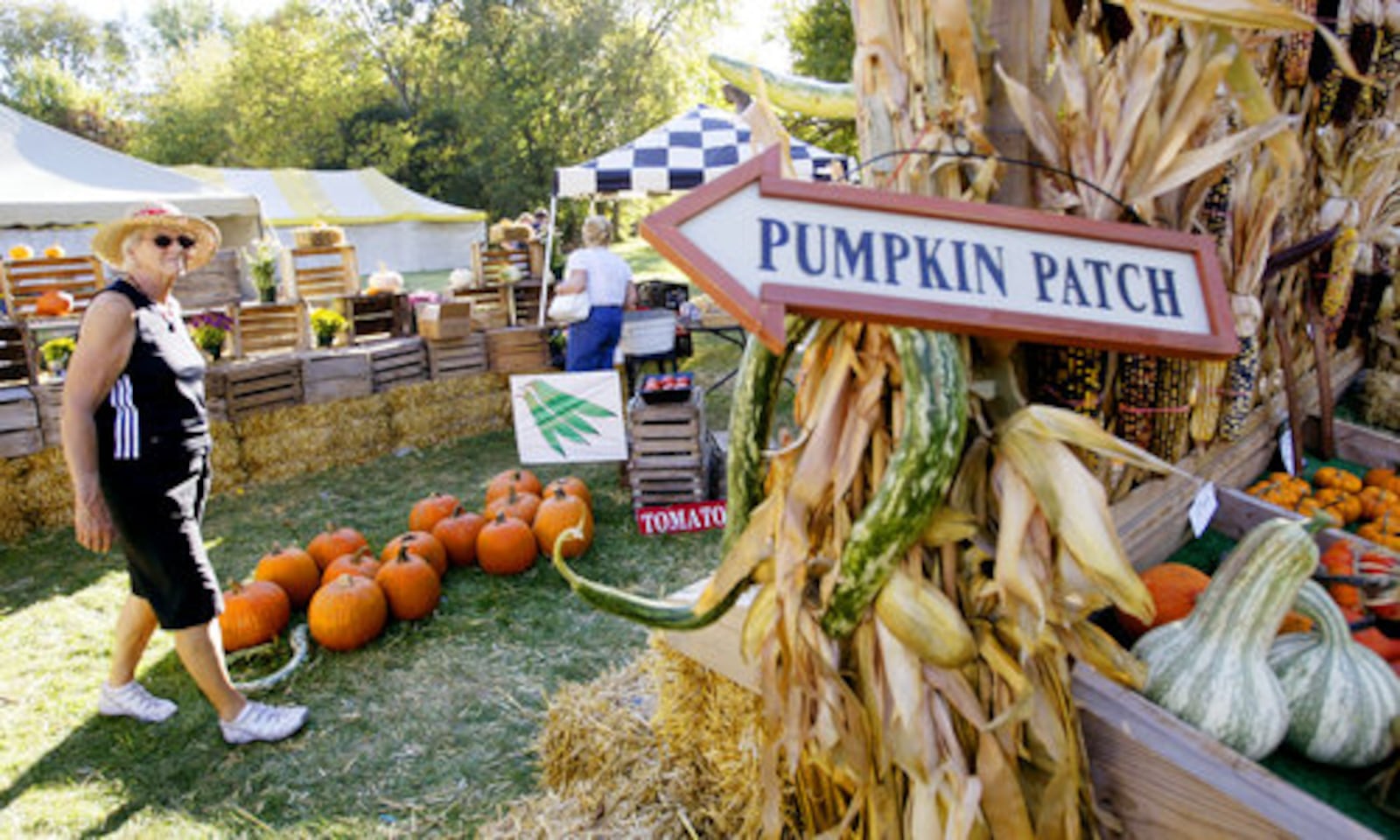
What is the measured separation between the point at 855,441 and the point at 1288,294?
2.94 meters

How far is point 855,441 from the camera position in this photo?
1.20 m

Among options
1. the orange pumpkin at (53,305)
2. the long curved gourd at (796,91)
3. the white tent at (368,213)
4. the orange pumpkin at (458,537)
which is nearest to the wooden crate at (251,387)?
the orange pumpkin at (53,305)

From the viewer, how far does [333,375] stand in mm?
6953

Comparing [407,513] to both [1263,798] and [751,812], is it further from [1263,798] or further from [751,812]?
[1263,798]

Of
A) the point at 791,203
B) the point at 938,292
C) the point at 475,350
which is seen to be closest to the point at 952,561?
the point at 938,292

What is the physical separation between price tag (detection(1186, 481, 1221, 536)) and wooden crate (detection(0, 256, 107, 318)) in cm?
830

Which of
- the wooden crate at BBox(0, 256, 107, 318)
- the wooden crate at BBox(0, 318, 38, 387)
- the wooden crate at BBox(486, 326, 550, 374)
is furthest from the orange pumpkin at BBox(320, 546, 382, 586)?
the wooden crate at BBox(0, 256, 107, 318)

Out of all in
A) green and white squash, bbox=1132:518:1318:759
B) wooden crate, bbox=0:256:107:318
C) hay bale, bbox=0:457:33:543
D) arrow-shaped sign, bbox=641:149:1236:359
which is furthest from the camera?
wooden crate, bbox=0:256:107:318

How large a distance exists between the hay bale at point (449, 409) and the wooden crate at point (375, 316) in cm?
70

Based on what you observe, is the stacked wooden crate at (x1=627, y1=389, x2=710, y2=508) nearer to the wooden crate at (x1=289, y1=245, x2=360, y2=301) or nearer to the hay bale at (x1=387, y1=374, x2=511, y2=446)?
the hay bale at (x1=387, y1=374, x2=511, y2=446)

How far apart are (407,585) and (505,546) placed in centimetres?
63

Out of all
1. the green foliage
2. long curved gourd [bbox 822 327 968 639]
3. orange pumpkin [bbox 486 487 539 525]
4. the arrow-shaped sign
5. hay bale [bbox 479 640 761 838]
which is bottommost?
orange pumpkin [bbox 486 487 539 525]

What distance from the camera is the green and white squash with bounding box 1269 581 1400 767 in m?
1.33

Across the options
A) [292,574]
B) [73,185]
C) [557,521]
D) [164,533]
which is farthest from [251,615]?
[73,185]
